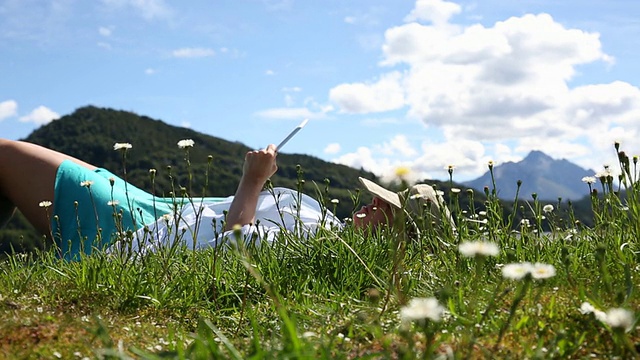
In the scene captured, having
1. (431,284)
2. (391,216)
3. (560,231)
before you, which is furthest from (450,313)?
(391,216)

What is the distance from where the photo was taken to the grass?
8.05 feet

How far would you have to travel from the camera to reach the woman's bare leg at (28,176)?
698 centimetres

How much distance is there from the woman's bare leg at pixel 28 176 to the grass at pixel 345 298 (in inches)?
78.6

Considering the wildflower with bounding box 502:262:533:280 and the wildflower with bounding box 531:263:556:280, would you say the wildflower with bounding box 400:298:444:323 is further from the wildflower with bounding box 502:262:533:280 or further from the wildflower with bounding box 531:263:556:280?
the wildflower with bounding box 531:263:556:280

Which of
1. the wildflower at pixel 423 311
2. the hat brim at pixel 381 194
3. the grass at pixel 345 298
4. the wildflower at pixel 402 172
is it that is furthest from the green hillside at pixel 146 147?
the wildflower at pixel 423 311

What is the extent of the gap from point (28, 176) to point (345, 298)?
4537 millimetres

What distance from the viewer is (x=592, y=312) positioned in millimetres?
2576

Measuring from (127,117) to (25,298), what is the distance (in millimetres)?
145493

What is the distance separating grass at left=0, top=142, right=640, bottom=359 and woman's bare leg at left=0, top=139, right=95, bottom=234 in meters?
2.00

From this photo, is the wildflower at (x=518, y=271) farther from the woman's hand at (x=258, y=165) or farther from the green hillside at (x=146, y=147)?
the green hillside at (x=146, y=147)

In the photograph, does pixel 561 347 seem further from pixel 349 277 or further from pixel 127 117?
pixel 127 117

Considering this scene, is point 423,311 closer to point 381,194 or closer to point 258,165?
point 381,194

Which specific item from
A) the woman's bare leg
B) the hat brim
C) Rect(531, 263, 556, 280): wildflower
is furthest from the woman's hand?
Rect(531, 263, 556, 280): wildflower

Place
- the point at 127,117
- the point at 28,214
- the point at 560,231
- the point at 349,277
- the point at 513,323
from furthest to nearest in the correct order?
1. the point at 127,117
2. the point at 28,214
3. the point at 560,231
4. the point at 349,277
5. the point at 513,323
